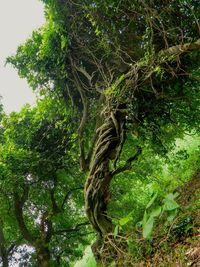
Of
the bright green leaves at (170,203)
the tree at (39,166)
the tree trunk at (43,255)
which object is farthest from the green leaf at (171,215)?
the tree trunk at (43,255)

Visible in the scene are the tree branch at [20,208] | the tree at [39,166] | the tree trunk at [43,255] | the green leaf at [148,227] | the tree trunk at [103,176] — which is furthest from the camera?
the tree branch at [20,208]

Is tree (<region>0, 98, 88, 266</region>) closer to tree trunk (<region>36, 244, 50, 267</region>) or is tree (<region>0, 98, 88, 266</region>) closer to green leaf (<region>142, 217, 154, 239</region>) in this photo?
tree trunk (<region>36, 244, 50, 267</region>)

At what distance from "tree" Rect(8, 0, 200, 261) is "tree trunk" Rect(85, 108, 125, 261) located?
0.01 m

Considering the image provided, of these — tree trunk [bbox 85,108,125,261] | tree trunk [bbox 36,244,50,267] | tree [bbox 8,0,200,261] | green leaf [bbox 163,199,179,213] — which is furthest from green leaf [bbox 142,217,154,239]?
tree trunk [bbox 36,244,50,267]

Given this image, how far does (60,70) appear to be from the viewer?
6145mm

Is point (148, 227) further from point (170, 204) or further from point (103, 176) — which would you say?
point (103, 176)

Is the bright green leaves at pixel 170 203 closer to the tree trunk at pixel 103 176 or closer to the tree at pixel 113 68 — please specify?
the tree at pixel 113 68

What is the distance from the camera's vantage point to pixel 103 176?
15.0 ft

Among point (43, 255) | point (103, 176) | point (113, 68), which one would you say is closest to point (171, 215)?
point (103, 176)

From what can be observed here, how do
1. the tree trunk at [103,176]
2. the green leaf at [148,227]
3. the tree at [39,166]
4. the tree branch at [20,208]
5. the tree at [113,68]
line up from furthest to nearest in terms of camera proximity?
the tree branch at [20,208], the tree at [39,166], the tree at [113,68], the tree trunk at [103,176], the green leaf at [148,227]

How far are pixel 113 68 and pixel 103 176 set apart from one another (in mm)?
2077

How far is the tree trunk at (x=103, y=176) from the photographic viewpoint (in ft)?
14.4

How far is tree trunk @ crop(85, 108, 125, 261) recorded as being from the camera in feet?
14.4

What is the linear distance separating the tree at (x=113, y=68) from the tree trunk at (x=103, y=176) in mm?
14
